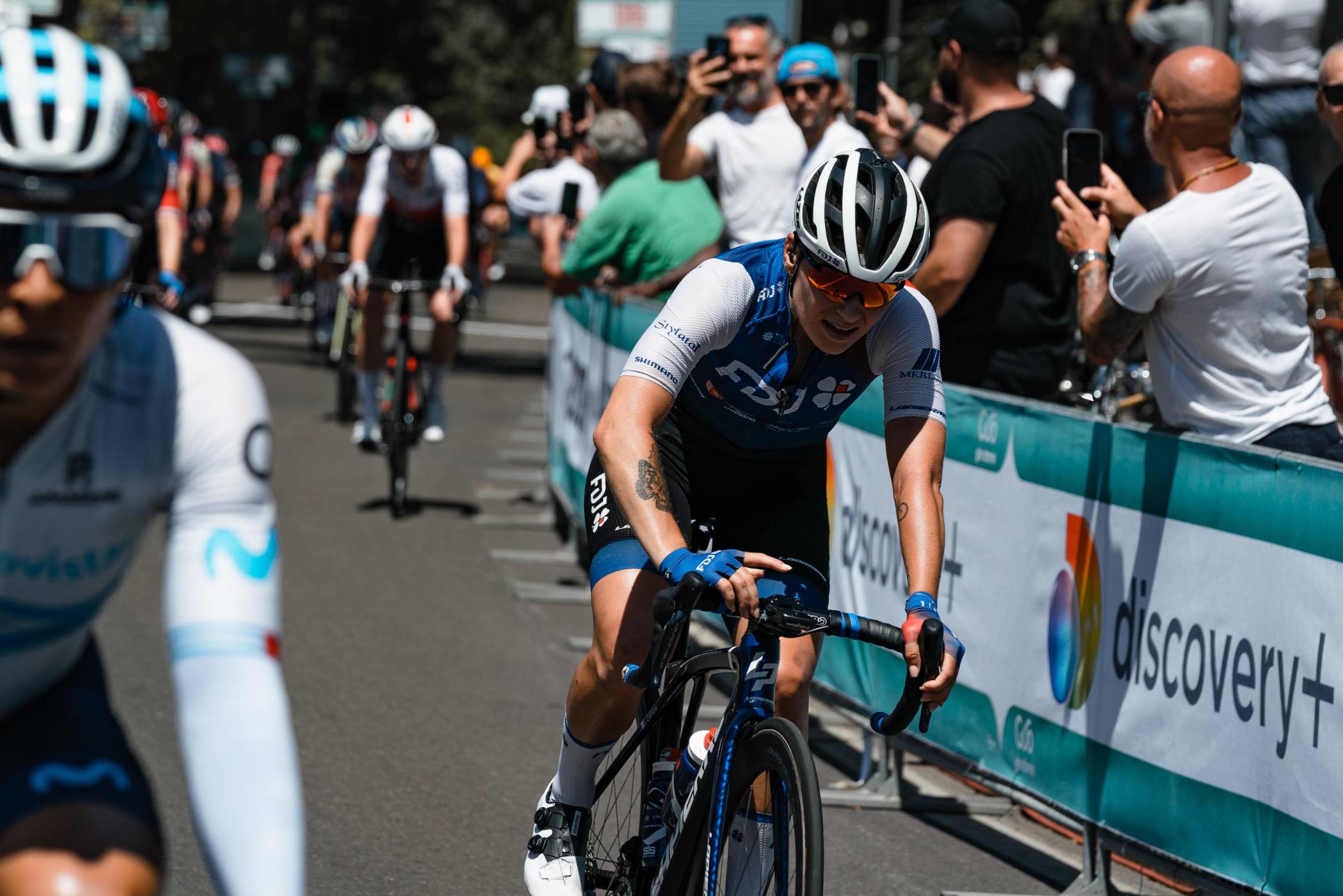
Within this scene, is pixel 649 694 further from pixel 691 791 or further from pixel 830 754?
pixel 830 754

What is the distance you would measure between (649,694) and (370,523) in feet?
23.5

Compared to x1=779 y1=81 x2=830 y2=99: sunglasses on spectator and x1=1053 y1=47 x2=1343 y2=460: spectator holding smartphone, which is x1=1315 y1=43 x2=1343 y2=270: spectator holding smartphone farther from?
x1=779 y1=81 x2=830 y2=99: sunglasses on spectator

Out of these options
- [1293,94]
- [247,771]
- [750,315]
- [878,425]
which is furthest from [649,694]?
[1293,94]

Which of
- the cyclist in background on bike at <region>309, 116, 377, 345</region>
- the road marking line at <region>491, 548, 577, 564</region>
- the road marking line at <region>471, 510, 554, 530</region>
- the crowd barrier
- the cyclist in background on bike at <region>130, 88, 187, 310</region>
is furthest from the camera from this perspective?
the cyclist in background on bike at <region>309, 116, 377, 345</region>

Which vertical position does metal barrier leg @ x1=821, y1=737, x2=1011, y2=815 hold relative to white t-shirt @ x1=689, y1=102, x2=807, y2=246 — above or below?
below

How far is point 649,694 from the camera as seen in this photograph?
441 cm

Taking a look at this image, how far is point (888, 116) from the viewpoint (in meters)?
7.76

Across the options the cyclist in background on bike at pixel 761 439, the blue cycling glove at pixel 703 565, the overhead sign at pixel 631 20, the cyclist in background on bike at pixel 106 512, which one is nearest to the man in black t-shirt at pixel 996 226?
the cyclist in background on bike at pixel 761 439

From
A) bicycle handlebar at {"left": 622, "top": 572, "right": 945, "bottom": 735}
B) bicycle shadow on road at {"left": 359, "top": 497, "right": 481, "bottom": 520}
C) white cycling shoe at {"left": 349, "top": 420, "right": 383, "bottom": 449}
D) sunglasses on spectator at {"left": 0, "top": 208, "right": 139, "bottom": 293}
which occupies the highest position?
sunglasses on spectator at {"left": 0, "top": 208, "right": 139, "bottom": 293}

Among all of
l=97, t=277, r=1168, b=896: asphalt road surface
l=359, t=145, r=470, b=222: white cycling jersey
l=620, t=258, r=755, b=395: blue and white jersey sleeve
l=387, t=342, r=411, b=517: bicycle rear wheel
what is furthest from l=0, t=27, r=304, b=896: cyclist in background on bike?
l=359, t=145, r=470, b=222: white cycling jersey

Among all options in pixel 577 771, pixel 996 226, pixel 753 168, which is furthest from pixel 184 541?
pixel 753 168

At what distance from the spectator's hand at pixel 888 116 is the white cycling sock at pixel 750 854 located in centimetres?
451

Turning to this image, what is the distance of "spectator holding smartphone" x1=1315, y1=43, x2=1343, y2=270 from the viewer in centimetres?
599

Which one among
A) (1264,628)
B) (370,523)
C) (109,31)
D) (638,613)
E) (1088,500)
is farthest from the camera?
(109,31)
